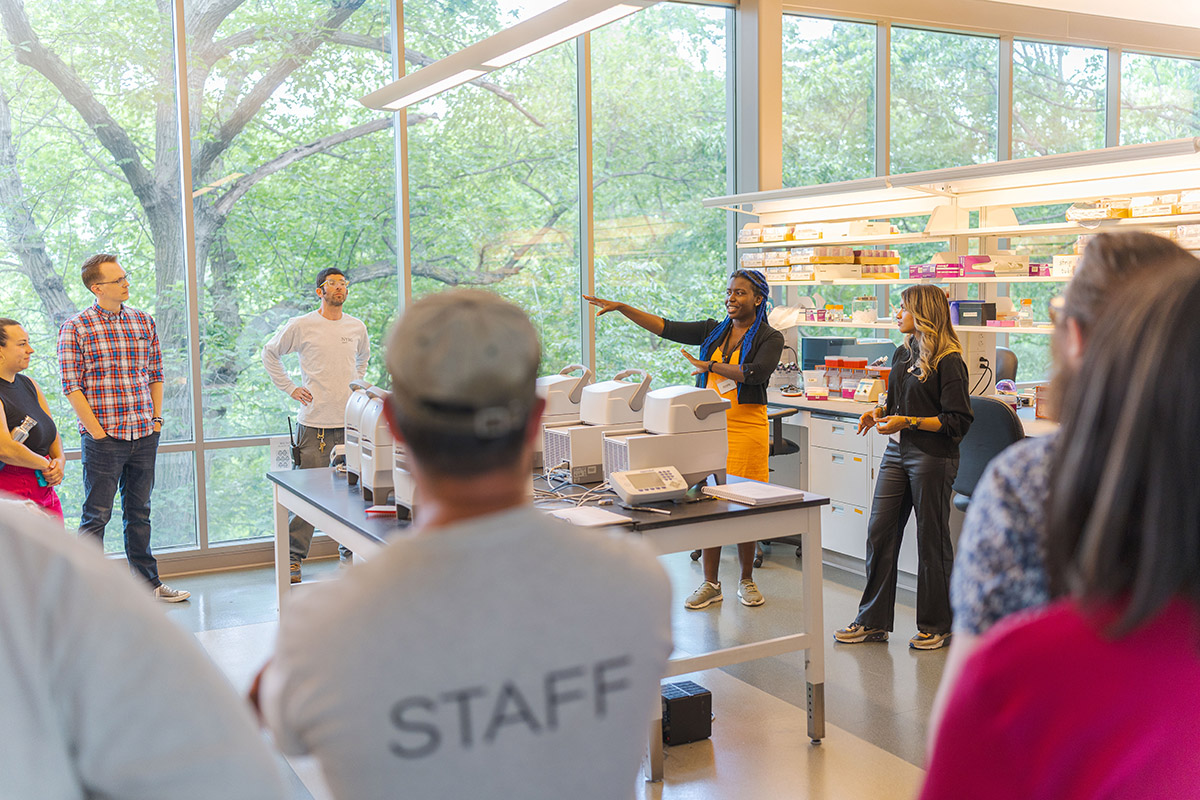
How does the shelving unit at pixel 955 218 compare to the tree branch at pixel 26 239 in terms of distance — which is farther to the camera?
the tree branch at pixel 26 239

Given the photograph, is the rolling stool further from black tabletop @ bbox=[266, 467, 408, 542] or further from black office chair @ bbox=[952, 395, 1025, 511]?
black tabletop @ bbox=[266, 467, 408, 542]

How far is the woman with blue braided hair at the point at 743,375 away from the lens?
4.59 meters

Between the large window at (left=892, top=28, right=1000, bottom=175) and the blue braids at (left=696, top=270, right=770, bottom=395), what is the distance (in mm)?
3317

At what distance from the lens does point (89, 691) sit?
2.02 ft

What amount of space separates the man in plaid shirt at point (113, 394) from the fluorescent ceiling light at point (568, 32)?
85.7 inches

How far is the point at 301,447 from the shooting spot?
5375 mm

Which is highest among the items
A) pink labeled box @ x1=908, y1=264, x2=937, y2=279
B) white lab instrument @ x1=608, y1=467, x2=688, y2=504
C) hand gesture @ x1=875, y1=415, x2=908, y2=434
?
pink labeled box @ x1=908, y1=264, x2=937, y2=279

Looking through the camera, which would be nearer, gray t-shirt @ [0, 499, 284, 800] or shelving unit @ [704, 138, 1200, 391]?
gray t-shirt @ [0, 499, 284, 800]

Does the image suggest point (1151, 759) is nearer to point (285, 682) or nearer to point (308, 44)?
point (285, 682)

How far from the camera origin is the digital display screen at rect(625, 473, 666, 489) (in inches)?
129

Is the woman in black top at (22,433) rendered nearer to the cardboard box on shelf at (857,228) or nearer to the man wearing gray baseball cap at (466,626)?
the man wearing gray baseball cap at (466,626)

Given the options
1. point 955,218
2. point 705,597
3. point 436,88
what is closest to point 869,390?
point 955,218

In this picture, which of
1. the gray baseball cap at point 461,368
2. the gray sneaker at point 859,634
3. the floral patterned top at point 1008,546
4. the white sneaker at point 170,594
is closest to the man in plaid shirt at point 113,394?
the white sneaker at point 170,594

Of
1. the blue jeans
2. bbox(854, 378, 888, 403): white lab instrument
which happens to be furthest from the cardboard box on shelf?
the blue jeans
